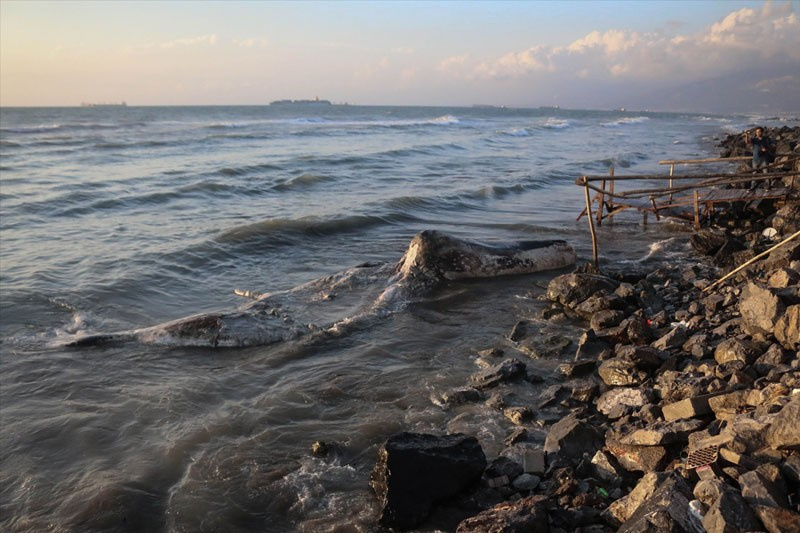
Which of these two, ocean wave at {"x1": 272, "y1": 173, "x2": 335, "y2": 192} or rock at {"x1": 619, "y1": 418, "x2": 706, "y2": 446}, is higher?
ocean wave at {"x1": 272, "y1": 173, "x2": 335, "y2": 192}

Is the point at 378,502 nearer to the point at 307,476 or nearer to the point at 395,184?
the point at 307,476

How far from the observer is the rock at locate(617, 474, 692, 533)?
124 inches

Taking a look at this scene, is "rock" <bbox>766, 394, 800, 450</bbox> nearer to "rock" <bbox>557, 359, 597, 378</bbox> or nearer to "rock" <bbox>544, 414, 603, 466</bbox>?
"rock" <bbox>544, 414, 603, 466</bbox>

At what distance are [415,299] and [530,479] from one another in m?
5.15

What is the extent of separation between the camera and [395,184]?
2192 cm

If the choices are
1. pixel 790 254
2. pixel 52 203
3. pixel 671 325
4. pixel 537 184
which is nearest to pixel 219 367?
pixel 671 325

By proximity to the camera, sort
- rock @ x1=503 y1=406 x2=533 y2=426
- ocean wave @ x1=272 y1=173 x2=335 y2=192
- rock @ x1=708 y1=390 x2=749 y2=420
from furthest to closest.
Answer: ocean wave @ x1=272 y1=173 x2=335 y2=192
rock @ x1=503 y1=406 x2=533 y2=426
rock @ x1=708 y1=390 x2=749 y2=420

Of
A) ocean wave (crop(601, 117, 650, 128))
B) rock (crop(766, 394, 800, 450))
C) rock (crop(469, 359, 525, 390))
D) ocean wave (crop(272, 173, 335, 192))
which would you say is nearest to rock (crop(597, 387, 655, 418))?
rock (crop(469, 359, 525, 390))

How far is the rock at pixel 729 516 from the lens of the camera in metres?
2.98

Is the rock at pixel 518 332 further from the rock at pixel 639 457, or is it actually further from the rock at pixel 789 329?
the rock at pixel 639 457

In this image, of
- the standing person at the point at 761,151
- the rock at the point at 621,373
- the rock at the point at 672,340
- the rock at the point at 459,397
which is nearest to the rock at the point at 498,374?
the rock at the point at 459,397

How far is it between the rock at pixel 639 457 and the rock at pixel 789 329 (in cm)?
194

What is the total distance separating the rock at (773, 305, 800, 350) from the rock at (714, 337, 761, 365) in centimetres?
24

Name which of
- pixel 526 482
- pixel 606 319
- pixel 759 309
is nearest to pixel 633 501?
pixel 526 482
